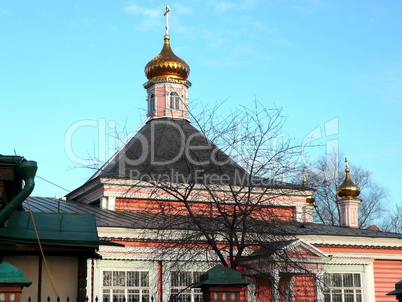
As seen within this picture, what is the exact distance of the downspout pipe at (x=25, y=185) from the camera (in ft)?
32.8

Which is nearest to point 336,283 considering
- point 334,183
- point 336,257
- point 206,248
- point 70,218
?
point 336,257

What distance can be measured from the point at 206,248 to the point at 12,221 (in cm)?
479

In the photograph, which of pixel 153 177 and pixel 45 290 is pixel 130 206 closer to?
pixel 153 177

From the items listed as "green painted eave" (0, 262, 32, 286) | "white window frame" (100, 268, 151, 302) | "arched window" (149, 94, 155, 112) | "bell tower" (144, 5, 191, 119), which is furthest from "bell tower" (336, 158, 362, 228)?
"green painted eave" (0, 262, 32, 286)

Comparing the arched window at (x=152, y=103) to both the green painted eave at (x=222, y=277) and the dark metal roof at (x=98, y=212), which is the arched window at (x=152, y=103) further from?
the green painted eave at (x=222, y=277)

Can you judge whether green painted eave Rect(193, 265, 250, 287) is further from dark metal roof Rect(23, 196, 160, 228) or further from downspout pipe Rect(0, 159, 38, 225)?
dark metal roof Rect(23, 196, 160, 228)

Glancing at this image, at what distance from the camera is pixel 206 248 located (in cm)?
1426

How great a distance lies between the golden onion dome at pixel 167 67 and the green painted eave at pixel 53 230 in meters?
19.7

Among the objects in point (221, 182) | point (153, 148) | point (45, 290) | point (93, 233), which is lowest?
point (45, 290)

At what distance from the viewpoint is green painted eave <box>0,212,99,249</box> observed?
33.5 ft

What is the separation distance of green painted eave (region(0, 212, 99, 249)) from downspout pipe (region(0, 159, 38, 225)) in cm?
35

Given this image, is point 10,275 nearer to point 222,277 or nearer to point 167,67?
point 222,277

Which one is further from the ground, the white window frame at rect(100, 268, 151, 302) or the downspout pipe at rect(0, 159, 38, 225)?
the downspout pipe at rect(0, 159, 38, 225)

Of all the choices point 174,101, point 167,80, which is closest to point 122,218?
point 174,101
